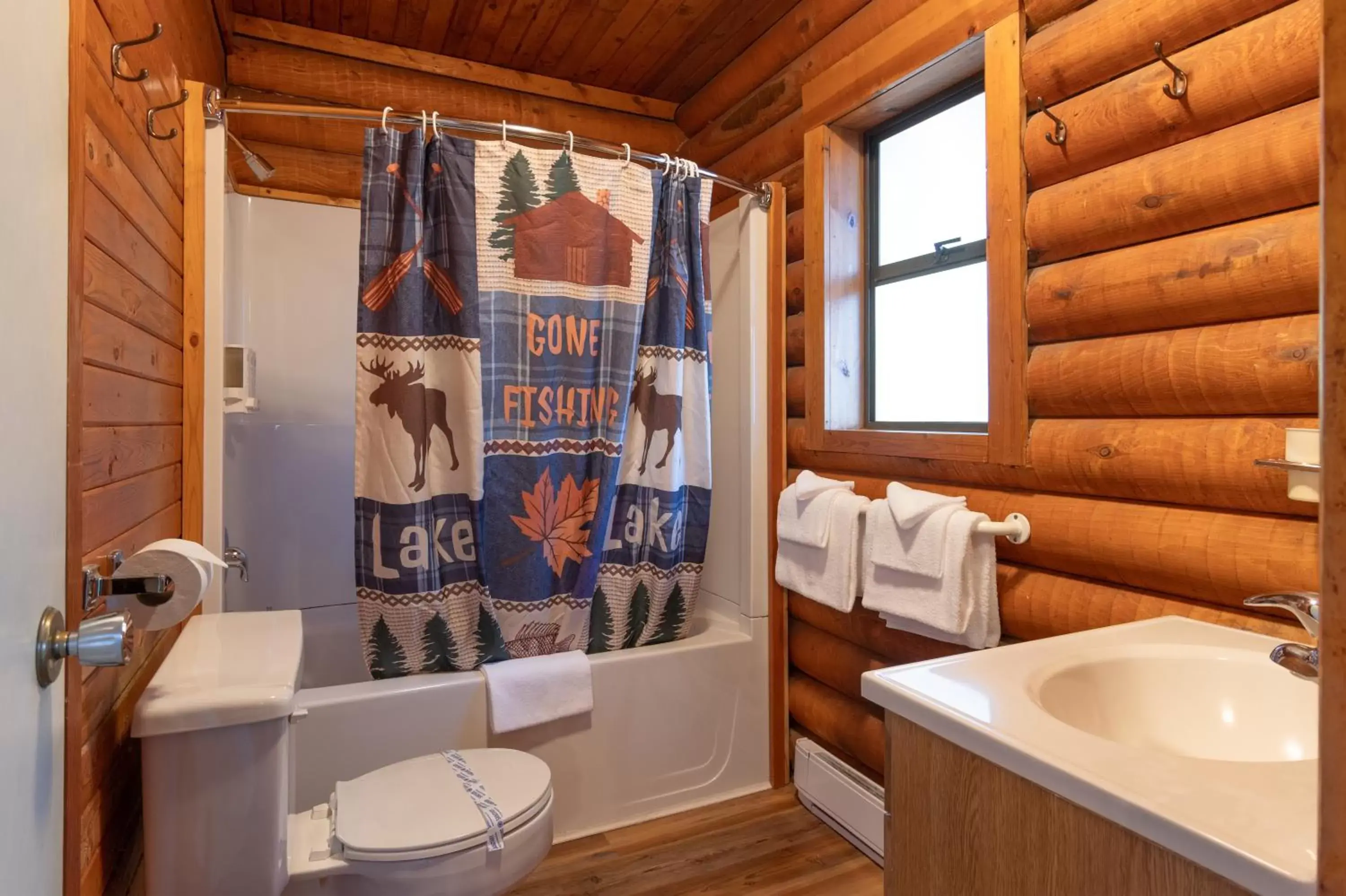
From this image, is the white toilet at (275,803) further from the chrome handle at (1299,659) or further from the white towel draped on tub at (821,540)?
the chrome handle at (1299,659)

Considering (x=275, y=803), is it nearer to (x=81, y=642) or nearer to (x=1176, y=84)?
(x=81, y=642)

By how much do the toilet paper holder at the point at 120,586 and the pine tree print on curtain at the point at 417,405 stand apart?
2.52 ft

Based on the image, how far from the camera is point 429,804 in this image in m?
1.56

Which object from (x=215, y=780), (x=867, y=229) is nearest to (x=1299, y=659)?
(x=215, y=780)

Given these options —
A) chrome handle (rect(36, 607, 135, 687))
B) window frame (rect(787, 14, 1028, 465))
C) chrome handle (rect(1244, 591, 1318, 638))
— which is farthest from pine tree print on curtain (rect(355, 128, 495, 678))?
chrome handle (rect(1244, 591, 1318, 638))

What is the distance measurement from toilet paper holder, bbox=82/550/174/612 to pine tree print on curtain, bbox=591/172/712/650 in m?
1.30

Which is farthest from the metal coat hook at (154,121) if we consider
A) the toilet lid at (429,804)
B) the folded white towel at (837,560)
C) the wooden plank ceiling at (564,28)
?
the folded white towel at (837,560)

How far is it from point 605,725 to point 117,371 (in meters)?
1.57

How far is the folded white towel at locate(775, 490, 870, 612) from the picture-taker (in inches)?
83.4

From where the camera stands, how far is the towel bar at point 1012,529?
5.73 feet

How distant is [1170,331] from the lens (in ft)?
4.85

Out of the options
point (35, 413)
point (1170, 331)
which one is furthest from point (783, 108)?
point (35, 413)

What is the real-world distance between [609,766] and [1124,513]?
1.57 m

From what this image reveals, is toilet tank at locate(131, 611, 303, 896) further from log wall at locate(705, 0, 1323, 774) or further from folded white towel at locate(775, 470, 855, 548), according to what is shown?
log wall at locate(705, 0, 1323, 774)
